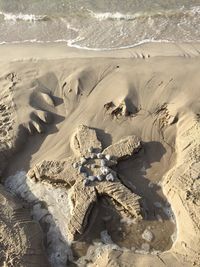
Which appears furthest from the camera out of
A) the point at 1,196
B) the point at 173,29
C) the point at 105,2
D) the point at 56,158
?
the point at 105,2

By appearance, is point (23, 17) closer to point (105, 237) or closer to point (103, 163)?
point (103, 163)

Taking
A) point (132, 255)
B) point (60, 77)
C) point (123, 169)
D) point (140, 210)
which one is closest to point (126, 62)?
point (60, 77)

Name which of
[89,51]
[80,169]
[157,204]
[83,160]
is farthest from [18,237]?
[89,51]

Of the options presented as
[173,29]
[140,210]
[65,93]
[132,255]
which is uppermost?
[173,29]

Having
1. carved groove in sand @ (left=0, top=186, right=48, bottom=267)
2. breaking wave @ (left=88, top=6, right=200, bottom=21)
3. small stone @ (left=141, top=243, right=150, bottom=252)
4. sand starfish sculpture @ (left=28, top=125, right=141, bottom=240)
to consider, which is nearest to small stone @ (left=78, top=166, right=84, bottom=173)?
sand starfish sculpture @ (left=28, top=125, right=141, bottom=240)

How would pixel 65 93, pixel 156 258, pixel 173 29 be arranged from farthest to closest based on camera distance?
pixel 173 29 → pixel 65 93 → pixel 156 258

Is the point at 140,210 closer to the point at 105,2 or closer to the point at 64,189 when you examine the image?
the point at 64,189

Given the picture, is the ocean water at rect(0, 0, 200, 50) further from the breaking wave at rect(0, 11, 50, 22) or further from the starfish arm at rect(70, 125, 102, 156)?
the starfish arm at rect(70, 125, 102, 156)
